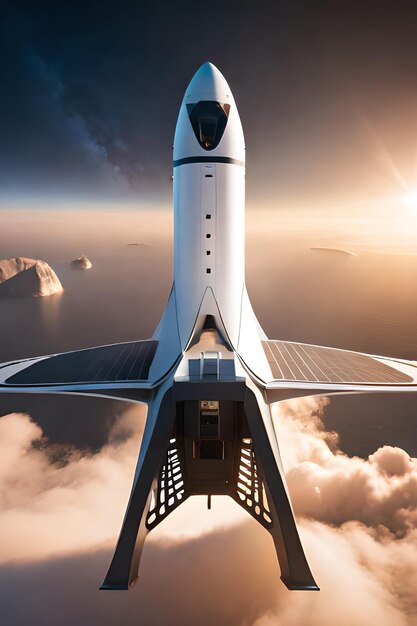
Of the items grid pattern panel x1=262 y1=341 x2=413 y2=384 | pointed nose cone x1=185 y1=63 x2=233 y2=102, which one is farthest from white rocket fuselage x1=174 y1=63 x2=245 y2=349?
grid pattern panel x1=262 y1=341 x2=413 y2=384

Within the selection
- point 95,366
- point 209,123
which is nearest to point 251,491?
point 95,366

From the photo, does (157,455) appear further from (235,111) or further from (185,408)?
(235,111)

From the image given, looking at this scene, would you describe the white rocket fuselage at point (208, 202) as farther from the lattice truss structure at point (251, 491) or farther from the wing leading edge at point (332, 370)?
the lattice truss structure at point (251, 491)

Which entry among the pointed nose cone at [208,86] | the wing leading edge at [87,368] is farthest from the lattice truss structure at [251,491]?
the pointed nose cone at [208,86]

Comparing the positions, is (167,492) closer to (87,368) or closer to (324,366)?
(87,368)

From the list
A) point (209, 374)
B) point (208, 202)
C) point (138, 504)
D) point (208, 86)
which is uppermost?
point (208, 86)

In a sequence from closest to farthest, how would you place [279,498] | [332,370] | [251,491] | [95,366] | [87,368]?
[279,498]
[251,491]
[332,370]
[87,368]
[95,366]

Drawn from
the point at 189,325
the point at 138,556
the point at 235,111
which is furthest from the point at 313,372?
the point at 235,111
